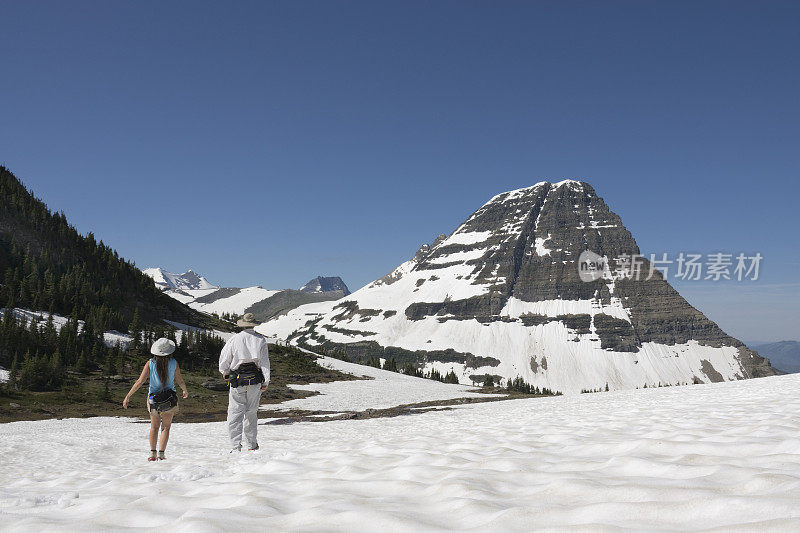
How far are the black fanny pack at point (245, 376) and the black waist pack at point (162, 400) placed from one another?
1300 millimetres

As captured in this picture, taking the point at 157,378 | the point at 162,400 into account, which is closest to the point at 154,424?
the point at 162,400

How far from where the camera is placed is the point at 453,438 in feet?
32.6

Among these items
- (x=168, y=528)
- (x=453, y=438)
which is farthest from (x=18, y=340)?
(x=168, y=528)

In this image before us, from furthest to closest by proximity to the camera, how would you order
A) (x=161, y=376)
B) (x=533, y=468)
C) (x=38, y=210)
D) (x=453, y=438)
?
(x=38, y=210)
(x=161, y=376)
(x=453, y=438)
(x=533, y=468)

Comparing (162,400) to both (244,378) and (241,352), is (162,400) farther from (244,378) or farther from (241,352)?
(241,352)

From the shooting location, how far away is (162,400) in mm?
10617

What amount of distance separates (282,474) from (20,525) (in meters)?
2.90

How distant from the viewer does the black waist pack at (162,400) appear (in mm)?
10562

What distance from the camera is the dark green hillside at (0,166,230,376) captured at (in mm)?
59288

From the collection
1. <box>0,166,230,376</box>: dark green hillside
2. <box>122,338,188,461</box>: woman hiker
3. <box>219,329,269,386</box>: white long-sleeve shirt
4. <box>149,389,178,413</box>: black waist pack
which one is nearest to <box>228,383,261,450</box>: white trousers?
<box>219,329,269,386</box>: white long-sleeve shirt

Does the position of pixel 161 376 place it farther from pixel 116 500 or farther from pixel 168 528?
pixel 168 528

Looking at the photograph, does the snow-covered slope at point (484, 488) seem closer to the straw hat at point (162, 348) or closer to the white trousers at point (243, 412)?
the straw hat at point (162, 348)

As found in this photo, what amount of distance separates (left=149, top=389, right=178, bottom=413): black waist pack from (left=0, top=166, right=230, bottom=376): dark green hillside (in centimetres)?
4262

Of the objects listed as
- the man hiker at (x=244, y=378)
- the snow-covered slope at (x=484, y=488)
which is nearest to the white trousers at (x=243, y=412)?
the man hiker at (x=244, y=378)
